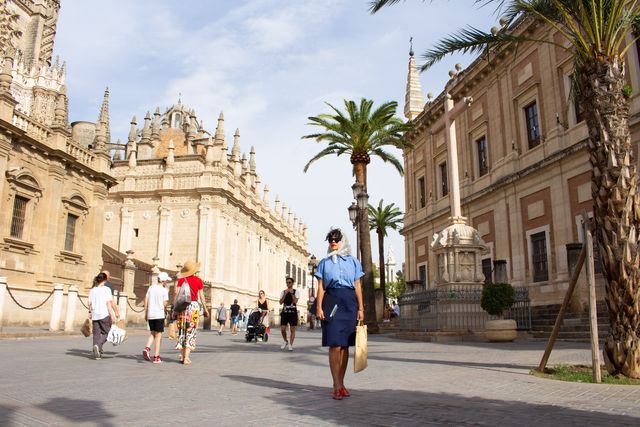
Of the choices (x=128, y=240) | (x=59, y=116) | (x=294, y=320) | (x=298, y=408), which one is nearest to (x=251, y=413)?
(x=298, y=408)

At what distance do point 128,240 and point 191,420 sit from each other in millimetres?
39720

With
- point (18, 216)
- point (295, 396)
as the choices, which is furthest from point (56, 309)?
point (295, 396)

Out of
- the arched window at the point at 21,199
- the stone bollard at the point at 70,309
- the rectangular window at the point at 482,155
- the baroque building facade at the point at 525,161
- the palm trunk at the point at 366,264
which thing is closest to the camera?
the stone bollard at the point at 70,309

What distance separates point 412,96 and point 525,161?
1517cm

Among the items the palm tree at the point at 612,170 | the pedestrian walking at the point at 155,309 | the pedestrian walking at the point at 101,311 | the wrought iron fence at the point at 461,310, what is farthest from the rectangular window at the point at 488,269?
the pedestrian walking at the point at 101,311

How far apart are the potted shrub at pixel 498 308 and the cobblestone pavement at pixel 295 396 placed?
5242mm

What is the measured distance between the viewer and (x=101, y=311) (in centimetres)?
921

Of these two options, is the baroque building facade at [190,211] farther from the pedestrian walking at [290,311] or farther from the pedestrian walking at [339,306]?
the pedestrian walking at [339,306]

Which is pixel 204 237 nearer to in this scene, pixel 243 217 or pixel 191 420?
pixel 243 217

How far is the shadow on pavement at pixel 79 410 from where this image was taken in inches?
148

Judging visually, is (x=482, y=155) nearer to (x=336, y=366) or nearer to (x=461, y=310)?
(x=461, y=310)

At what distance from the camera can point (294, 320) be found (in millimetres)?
12016

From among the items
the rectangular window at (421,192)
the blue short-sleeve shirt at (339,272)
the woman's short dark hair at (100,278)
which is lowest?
the blue short-sleeve shirt at (339,272)

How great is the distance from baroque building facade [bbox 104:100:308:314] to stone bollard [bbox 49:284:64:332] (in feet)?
64.1
